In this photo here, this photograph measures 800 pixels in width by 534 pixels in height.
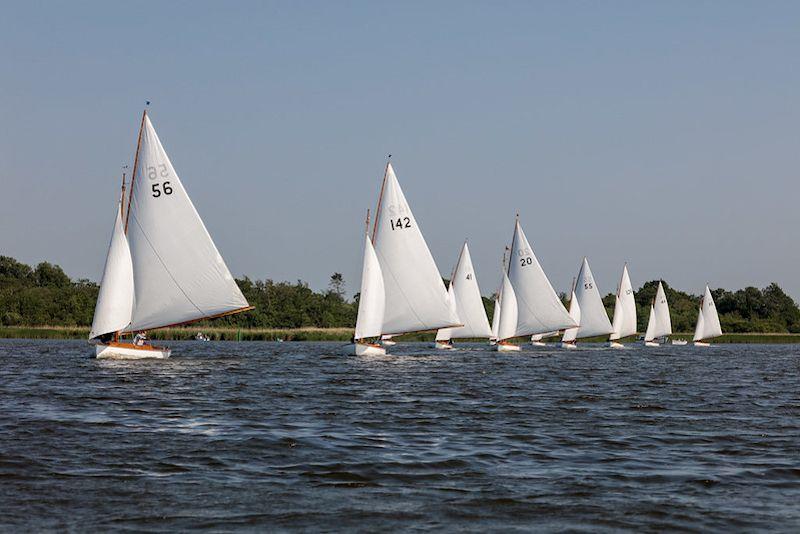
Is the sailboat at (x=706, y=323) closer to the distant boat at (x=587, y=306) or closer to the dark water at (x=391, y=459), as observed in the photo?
the distant boat at (x=587, y=306)

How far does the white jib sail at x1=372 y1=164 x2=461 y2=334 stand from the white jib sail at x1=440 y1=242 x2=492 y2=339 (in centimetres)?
2180

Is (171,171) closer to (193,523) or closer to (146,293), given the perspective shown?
(146,293)

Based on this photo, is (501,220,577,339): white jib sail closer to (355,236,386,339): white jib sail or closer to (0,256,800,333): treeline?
(355,236,386,339): white jib sail

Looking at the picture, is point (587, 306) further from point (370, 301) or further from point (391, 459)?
point (391, 459)

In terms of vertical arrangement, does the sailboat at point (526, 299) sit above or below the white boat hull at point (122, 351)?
above

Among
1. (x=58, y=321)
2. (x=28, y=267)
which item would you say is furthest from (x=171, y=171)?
(x=28, y=267)

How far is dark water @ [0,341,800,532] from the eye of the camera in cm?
1149

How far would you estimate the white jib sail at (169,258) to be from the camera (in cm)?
4547

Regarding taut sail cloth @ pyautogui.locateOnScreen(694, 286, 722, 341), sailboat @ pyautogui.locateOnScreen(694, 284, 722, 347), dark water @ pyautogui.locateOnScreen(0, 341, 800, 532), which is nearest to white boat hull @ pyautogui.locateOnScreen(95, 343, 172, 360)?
dark water @ pyautogui.locateOnScreen(0, 341, 800, 532)

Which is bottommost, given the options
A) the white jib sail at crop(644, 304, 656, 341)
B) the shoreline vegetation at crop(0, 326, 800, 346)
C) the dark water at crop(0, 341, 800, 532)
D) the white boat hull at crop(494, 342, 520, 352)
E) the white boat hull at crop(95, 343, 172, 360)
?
the dark water at crop(0, 341, 800, 532)

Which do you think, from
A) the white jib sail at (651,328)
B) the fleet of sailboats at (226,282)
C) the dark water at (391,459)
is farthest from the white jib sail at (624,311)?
the dark water at (391,459)

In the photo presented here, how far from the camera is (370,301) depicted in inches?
2222

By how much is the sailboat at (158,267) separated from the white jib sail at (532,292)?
36758 mm

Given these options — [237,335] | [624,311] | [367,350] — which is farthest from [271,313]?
[367,350]
